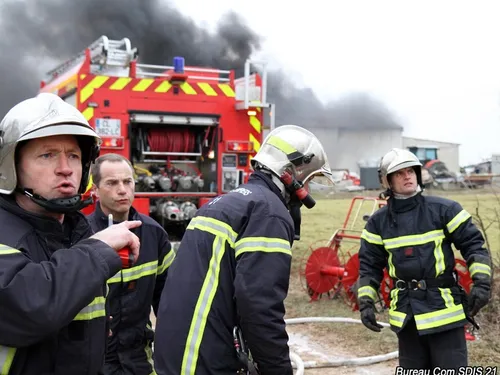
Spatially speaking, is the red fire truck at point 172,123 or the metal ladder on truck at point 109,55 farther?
the metal ladder on truck at point 109,55

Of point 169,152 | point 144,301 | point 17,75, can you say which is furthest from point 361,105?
point 144,301

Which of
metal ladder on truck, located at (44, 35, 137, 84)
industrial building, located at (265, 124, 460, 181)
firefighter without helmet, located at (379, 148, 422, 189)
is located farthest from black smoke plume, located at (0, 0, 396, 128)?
industrial building, located at (265, 124, 460, 181)

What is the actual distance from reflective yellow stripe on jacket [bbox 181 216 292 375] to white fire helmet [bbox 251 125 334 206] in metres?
0.38

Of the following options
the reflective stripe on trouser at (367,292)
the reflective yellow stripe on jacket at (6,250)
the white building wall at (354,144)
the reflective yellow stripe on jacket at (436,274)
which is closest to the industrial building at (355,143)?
the white building wall at (354,144)

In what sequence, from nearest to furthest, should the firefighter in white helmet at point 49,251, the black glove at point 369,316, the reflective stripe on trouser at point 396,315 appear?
the firefighter in white helmet at point 49,251 < the reflective stripe on trouser at point 396,315 < the black glove at point 369,316

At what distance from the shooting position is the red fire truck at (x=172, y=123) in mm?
7191

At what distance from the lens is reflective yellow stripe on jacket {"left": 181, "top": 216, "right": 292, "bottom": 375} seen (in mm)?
2383

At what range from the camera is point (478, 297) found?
371 centimetres

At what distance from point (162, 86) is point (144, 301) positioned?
4729 mm

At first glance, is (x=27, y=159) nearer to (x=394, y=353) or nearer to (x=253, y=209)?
(x=253, y=209)

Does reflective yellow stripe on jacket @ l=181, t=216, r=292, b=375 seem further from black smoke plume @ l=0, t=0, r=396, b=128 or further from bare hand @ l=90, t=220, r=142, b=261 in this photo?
black smoke plume @ l=0, t=0, r=396, b=128

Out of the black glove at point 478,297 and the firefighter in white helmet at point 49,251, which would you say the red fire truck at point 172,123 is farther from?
the firefighter in white helmet at point 49,251

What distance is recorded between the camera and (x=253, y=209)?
2465 mm

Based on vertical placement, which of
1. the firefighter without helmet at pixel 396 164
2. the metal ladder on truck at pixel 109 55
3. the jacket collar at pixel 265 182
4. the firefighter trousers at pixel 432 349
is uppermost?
the metal ladder on truck at pixel 109 55
